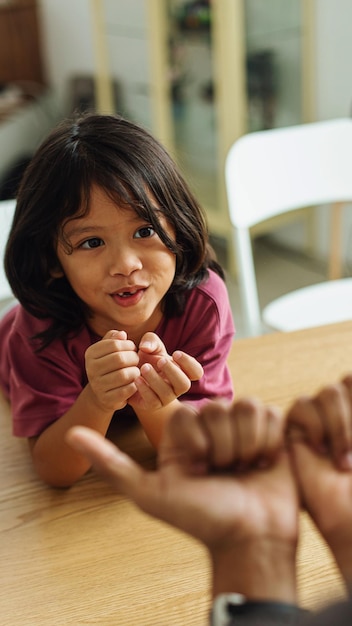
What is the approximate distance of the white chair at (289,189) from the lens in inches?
62.2

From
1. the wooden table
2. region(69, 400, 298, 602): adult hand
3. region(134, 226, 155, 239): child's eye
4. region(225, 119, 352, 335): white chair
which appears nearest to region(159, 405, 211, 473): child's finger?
region(69, 400, 298, 602): adult hand

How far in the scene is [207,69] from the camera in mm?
3082

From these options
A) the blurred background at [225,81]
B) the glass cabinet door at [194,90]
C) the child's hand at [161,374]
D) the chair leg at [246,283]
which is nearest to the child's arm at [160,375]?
the child's hand at [161,374]

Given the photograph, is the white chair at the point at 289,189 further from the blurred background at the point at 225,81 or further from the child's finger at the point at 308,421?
the child's finger at the point at 308,421

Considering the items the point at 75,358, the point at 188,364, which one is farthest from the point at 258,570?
the point at 75,358

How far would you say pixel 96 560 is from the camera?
29.3 inches

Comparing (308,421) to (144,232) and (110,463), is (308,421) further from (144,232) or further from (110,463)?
(144,232)

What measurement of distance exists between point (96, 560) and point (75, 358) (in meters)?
0.27

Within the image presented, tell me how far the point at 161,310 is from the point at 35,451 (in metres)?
0.23

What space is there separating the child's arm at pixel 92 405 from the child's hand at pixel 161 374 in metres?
0.01

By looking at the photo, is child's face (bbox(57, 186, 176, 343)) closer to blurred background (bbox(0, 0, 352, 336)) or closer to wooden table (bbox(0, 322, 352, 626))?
wooden table (bbox(0, 322, 352, 626))

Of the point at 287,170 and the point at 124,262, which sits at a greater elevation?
the point at 124,262

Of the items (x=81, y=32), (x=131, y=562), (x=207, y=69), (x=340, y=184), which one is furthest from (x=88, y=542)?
(x=81, y=32)

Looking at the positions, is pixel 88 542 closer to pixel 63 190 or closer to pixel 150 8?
pixel 63 190
